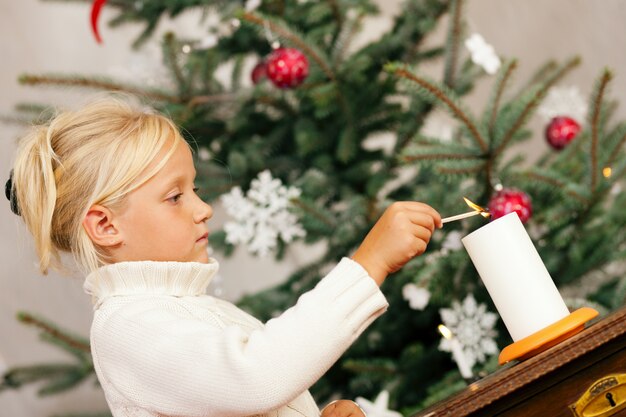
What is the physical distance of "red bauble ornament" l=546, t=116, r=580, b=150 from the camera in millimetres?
1790

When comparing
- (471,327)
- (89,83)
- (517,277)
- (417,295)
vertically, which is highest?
(89,83)

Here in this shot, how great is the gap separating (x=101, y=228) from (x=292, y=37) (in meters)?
0.66

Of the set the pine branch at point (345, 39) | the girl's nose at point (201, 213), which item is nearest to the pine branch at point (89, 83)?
the pine branch at point (345, 39)

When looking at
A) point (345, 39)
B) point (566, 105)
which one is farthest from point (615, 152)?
point (566, 105)

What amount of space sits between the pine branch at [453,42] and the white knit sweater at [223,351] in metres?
0.81

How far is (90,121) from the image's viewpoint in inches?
38.2

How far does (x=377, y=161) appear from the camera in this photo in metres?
1.65

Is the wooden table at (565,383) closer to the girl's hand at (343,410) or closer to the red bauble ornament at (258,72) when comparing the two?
the girl's hand at (343,410)

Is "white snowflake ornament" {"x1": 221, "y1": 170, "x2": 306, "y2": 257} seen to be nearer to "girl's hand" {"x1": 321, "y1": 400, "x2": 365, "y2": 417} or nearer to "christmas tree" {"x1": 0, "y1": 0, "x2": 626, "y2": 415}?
"christmas tree" {"x1": 0, "y1": 0, "x2": 626, "y2": 415}

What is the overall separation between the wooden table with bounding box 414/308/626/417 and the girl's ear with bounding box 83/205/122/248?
43 centimetres

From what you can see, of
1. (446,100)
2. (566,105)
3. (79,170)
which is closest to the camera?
(79,170)

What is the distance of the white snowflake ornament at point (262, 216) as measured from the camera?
1.49m

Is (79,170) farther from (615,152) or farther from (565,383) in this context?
(615,152)

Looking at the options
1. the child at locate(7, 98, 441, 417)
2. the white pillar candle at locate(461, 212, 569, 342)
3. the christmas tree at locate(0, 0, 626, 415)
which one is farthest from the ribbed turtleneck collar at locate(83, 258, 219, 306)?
the christmas tree at locate(0, 0, 626, 415)
